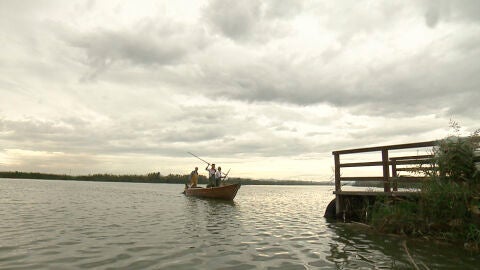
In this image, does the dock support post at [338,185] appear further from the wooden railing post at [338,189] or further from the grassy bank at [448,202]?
Answer: the grassy bank at [448,202]

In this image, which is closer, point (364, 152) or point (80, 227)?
point (80, 227)

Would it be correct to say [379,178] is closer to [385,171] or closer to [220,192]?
[385,171]

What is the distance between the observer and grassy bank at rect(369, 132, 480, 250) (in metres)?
Result: 7.35

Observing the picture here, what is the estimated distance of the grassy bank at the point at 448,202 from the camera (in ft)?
24.1

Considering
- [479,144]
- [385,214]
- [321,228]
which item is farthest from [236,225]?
[479,144]

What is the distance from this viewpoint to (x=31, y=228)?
370 inches

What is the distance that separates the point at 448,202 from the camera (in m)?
7.53

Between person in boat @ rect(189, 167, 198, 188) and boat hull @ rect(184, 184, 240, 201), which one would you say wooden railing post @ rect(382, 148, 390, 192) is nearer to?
boat hull @ rect(184, 184, 240, 201)

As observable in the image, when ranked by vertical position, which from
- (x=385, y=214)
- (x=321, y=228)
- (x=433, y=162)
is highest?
(x=433, y=162)

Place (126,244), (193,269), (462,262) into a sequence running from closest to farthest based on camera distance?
(193,269), (462,262), (126,244)

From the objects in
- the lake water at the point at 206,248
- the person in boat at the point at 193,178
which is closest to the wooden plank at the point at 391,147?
the lake water at the point at 206,248

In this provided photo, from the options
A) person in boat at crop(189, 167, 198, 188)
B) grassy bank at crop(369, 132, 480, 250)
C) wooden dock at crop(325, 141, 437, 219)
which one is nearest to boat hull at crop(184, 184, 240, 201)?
person in boat at crop(189, 167, 198, 188)

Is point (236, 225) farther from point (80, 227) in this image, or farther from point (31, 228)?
point (31, 228)

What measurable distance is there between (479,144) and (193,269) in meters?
7.47
